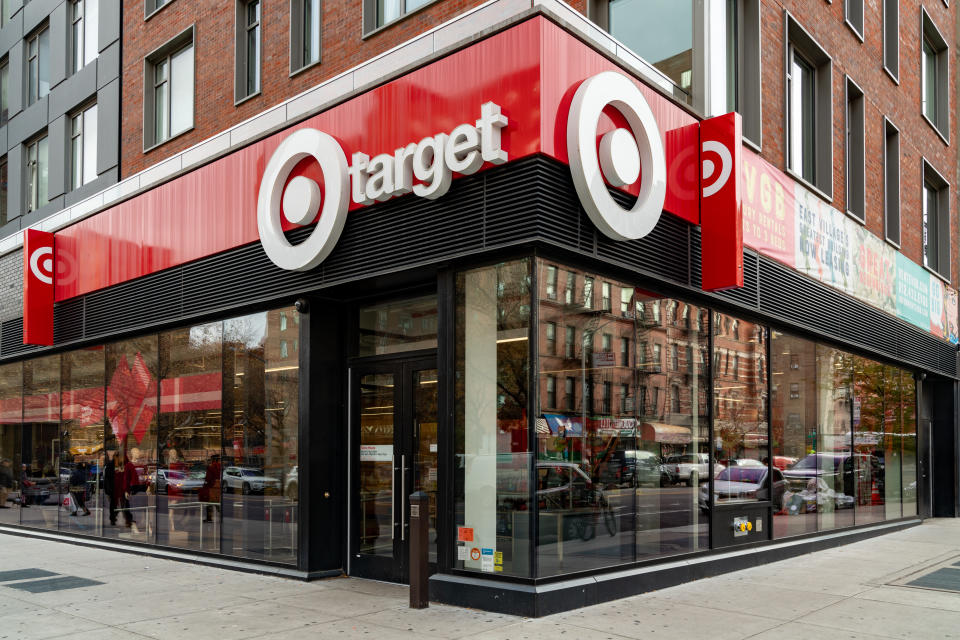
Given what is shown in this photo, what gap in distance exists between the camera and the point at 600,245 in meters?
9.67

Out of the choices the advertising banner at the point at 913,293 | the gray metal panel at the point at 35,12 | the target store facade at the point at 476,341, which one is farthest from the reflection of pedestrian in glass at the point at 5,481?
the advertising banner at the point at 913,293

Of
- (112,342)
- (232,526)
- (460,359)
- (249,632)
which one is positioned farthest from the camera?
(112,342)

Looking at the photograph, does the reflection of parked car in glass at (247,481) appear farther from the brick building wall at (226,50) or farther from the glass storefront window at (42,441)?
the glass storefront window at (42,441)

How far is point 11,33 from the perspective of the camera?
72.1 ft

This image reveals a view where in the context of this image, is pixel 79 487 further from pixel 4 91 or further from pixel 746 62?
pixel 746 62

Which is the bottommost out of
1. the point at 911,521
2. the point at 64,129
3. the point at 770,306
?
the point at 911,521

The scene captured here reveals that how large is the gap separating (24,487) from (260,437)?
31.5 feet

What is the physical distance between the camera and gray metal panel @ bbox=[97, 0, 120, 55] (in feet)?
57.9

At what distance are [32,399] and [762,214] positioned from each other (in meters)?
15.3

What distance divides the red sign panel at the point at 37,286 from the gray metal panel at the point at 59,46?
445 cm

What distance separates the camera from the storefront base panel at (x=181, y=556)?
37.6ft

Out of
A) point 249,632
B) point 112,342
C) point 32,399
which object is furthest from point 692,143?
point 32,399

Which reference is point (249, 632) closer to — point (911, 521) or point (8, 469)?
point (8, 469)

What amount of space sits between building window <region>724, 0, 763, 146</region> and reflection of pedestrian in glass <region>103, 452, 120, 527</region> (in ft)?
39.3
